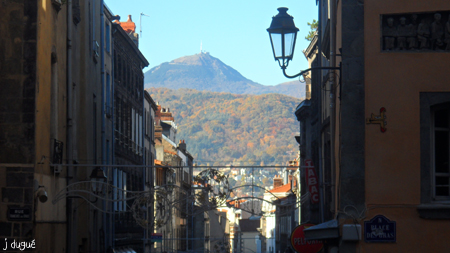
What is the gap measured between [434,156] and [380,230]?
1.52m

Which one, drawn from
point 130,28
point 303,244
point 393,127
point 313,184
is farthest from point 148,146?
point 393,127

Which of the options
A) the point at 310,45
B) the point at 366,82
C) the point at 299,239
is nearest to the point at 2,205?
the point at 299,239

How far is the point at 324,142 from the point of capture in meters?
21.9

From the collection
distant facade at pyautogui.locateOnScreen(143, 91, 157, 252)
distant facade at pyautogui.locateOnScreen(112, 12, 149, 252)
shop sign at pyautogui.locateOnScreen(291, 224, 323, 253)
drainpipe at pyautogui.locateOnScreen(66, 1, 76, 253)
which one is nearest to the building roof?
distant facade at pyautogui.locateOnScreen(143, 91, 157, 252)

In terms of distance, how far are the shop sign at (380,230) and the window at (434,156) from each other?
529 millimetres

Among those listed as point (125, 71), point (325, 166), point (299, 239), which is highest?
point (125, 71)

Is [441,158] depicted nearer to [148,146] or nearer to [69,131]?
[69,131]

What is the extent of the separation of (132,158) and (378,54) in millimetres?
28785

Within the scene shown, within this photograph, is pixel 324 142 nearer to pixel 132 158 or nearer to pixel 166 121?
pixel 132 158

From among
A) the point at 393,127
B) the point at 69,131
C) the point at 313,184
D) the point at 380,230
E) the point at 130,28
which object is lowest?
the point at 380,230

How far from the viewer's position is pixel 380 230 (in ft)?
39.6

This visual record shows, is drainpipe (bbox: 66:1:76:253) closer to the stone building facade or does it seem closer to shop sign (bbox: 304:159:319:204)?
shop sign (bbox: 304:159:319:204)

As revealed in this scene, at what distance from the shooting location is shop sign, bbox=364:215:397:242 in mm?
12016

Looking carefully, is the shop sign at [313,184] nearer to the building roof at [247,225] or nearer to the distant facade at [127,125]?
the distant facade at [127,125]
